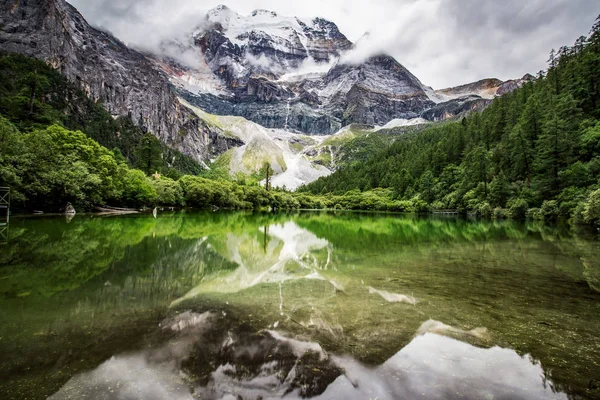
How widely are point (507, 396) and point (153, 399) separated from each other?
201 inches

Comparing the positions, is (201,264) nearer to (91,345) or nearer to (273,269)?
(273,269)

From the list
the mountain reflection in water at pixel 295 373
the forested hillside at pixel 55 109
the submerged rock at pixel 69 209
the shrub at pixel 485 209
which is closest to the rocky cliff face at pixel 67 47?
the forested hillside at pixel 55 109

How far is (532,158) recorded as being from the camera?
60.2 metres

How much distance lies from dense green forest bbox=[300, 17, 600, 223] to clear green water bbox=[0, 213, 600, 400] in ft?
108

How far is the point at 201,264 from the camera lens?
14.5 metres

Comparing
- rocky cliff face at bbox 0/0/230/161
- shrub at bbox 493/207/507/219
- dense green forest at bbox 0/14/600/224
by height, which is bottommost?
shrub at bbox 493/207/507/219

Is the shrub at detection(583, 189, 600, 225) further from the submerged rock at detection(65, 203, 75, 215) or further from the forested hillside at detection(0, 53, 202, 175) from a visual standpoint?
the forested hillside at detection(0, 53, 202, 175)

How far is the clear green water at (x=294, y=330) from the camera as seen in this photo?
4.99 meters

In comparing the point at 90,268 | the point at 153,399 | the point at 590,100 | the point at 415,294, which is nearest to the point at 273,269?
the point at 415,294

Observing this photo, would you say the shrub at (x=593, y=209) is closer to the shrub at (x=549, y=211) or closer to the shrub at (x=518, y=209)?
the shrub at (x=549, y=211)

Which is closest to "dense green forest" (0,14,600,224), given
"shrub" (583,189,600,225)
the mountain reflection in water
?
"shrub" (583,189,600,225)

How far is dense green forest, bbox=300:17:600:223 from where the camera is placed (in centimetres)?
4576

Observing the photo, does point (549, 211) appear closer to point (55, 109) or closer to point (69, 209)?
point (69, 209)

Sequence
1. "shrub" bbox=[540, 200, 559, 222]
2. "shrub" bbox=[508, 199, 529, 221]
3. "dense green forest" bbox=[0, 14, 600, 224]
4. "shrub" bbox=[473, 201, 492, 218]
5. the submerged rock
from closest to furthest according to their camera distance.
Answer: "dense green forest" bbox=[0, 14, 600, 224] → the submerged rock → "shrub" bbox=[540, 200, 559, 222] → "shrub" bbox=[508, 199, 529, 221] → "shrub" bbox=[473, 201, 492, 218]
